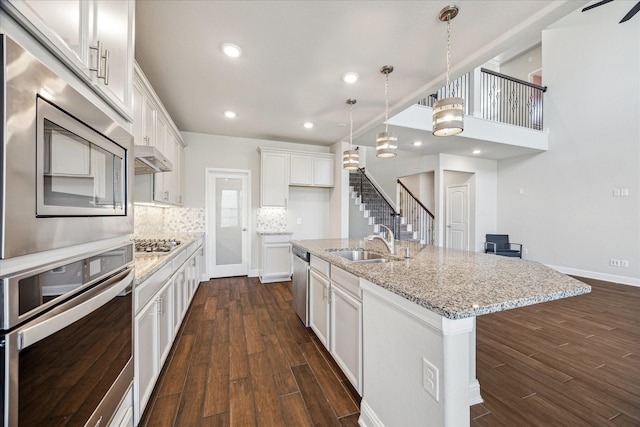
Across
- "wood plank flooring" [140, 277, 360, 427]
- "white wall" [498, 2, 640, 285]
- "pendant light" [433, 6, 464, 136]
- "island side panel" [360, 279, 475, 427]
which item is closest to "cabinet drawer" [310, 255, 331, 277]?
"island side panel" [360, 279, 475, 427]

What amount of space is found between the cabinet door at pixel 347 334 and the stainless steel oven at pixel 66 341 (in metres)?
1.32

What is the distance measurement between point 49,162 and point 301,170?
4.51 meters

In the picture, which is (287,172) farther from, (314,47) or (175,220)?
(314,47)

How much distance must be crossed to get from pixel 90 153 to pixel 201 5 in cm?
165

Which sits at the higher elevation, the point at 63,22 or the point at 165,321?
the point at 63,22

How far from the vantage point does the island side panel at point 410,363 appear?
104 cm

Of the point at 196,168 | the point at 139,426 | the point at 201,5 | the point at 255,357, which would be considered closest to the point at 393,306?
the point at 255,357

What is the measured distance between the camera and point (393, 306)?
4.46 ft

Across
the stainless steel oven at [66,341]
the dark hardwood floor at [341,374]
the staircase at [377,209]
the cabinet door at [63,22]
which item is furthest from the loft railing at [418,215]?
the cabinet door at [63,22]

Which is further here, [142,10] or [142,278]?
[142,10]

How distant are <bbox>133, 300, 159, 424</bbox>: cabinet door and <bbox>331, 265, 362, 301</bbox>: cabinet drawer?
1322mm

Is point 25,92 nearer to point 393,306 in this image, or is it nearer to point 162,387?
point 393,306

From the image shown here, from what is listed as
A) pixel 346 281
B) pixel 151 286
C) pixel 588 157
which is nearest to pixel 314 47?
pixel 346 281

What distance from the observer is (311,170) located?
5.20m
